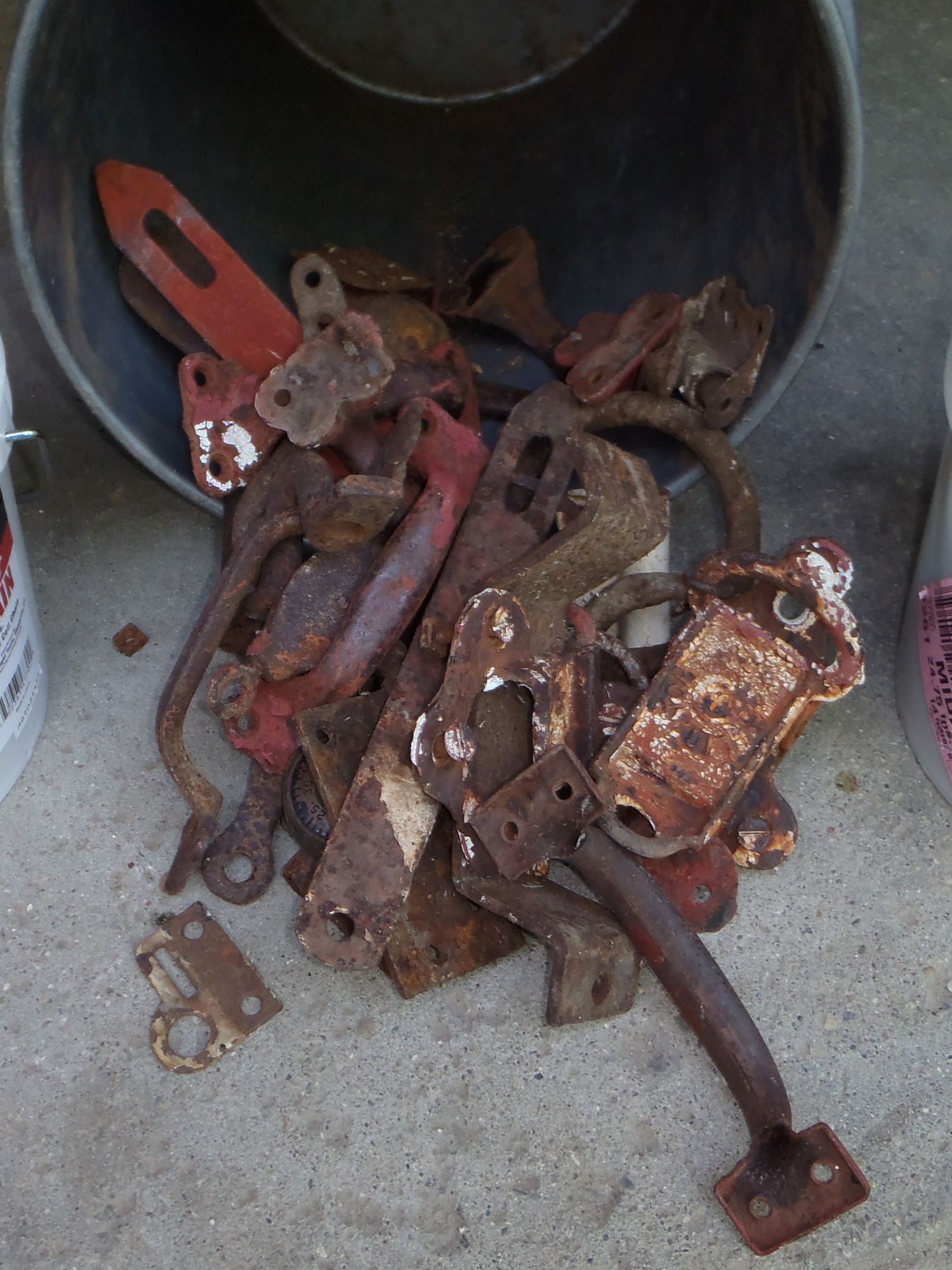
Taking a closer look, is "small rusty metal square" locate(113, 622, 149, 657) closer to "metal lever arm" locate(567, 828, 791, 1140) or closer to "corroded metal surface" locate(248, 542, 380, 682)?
"corroded metal surface" locate(248, 542, 380, 682)

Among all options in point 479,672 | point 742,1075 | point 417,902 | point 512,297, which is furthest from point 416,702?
point 512,297

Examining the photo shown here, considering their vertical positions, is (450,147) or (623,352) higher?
(450,147)

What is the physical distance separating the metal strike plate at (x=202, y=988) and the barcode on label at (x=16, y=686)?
0.86 feet

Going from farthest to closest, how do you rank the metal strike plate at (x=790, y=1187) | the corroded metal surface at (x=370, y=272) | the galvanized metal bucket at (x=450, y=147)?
the corroded metal surface at (x=370, y=272)
the galvanized metal bucket at (x=450, y=147)
the metal strike plate at (x=790, y=1187)

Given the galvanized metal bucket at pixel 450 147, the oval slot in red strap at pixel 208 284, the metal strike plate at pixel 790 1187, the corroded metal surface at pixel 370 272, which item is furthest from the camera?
the corroded metal surface at pixel 370 272

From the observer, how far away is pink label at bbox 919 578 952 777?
3.71 feet

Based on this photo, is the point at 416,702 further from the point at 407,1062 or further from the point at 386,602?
the point at 407,1062

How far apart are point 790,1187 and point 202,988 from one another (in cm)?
57

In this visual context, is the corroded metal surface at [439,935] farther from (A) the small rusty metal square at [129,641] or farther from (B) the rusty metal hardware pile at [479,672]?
(A) the small rusty metal square at [129,641]

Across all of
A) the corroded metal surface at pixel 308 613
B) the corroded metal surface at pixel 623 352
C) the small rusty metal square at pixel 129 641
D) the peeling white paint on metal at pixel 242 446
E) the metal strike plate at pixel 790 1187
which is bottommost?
the metal strike plate at pixel 790 1187

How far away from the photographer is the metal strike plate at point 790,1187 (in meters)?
0.98

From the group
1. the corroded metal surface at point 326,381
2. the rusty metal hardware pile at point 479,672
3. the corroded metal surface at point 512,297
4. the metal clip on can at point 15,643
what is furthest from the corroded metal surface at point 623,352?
the metal clip on can at point 15,643

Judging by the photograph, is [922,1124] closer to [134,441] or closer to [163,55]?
[134,441]

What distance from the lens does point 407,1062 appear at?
41.6 inches
